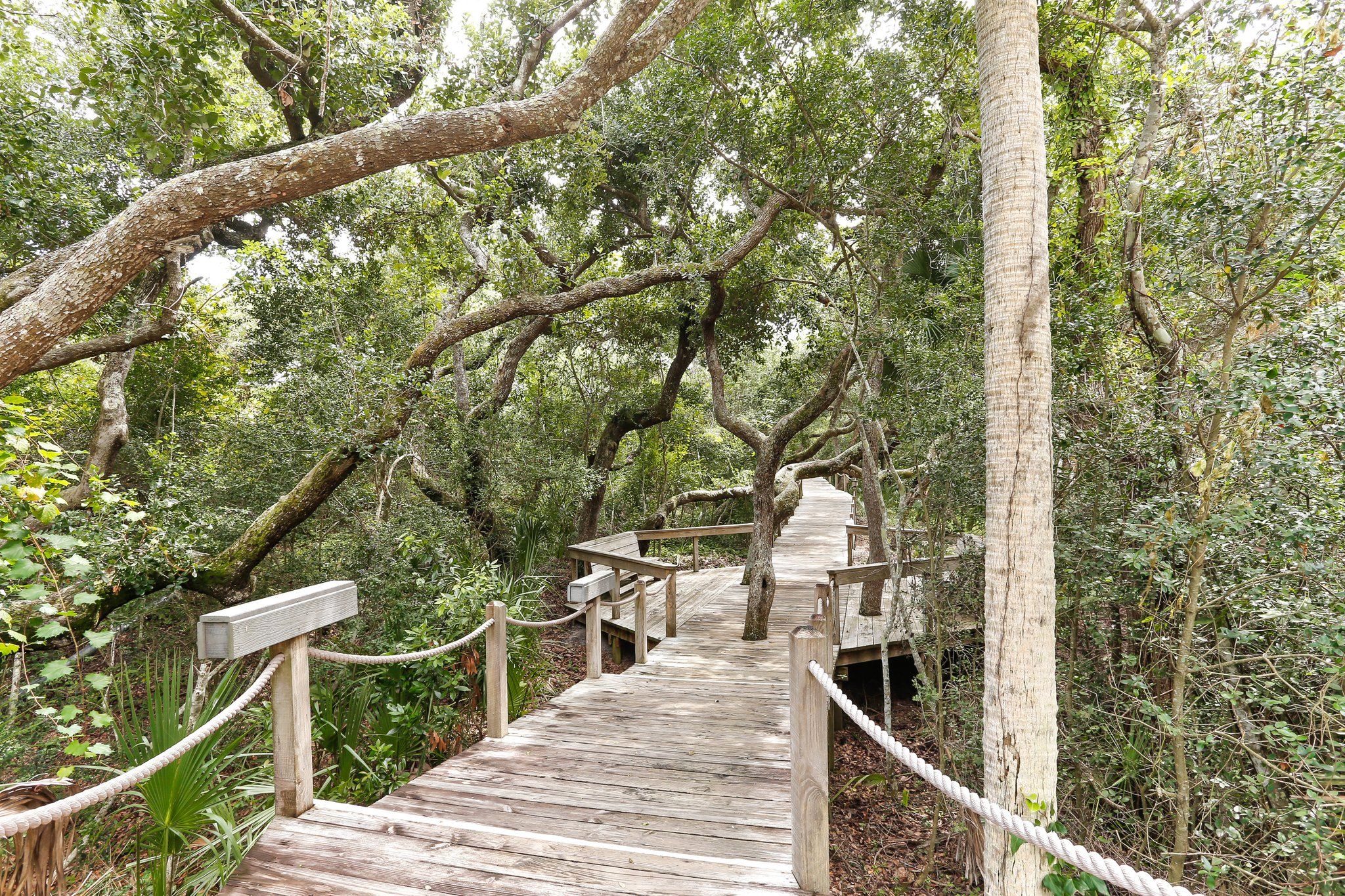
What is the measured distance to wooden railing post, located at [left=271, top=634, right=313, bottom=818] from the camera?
106 inches

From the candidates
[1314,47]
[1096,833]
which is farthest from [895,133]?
[1096,833]

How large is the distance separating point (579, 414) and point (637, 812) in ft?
27.0

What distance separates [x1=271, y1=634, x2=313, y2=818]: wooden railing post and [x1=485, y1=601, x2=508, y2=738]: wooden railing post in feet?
4.36

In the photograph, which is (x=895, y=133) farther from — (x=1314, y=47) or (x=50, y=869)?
(x=50, y=869)

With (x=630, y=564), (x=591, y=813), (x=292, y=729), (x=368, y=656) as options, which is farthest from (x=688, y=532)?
(x=292, y=729)

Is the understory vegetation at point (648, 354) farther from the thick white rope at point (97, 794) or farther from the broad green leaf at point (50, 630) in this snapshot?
the thick white rope at point (97, 794)

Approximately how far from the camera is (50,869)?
5.96 feet

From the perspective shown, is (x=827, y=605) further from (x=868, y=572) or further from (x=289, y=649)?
(x=289, y=649)

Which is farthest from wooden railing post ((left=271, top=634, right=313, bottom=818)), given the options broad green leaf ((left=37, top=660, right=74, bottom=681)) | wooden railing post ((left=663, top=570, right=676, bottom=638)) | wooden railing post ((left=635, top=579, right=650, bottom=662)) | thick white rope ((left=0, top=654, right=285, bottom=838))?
wooden railing post ((left=663, top=570, right=676, bottom=638))

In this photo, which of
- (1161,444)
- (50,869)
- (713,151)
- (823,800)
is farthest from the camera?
(713,151)

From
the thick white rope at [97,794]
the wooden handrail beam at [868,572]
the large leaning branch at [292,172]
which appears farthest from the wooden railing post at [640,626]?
the large leaning branch at [292,172]

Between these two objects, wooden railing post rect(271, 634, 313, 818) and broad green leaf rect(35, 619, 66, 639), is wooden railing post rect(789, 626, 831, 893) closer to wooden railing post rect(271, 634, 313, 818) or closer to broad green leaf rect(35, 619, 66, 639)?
wooden railing post rect(271, 634, 313, 818)

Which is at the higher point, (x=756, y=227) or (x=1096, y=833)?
(x=756, y=227)

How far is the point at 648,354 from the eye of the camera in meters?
10.5
